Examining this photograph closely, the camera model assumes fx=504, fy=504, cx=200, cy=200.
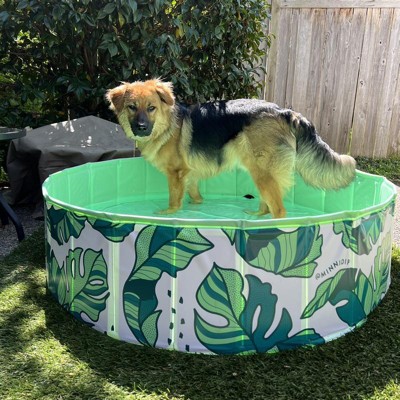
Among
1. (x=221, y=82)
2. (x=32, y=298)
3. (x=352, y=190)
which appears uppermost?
(x=221, y=82)

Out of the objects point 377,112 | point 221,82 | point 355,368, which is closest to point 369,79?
point 377,112

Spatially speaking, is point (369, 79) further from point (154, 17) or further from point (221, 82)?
point (154, 17)

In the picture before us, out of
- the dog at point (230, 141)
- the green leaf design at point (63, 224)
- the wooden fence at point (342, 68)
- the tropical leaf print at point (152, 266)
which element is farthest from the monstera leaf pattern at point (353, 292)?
the wooden fence at point (342, 68)

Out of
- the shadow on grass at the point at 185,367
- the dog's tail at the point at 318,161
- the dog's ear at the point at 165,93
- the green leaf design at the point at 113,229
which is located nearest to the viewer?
the shadow on grass at the point at 185,367

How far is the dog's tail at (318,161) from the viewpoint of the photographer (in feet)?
13.7

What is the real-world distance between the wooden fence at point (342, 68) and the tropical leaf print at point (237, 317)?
555cm

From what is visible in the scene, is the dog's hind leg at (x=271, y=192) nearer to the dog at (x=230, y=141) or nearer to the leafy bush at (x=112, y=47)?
the dog at (x=230, y=141)

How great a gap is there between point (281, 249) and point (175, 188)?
7.20 feet

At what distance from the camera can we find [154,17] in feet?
17.5

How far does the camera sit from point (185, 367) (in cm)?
281

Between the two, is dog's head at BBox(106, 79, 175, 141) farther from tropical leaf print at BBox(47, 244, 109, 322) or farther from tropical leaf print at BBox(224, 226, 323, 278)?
tropical leaf print at BBox(224, 226, 323, 278)

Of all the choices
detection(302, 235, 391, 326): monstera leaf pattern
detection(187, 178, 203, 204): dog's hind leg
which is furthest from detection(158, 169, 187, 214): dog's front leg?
detection(302, 235, 391, 326): monstera leaf pattern

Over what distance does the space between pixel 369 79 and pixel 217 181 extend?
3758mm

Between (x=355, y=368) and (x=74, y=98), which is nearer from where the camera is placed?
(x=355, y=368)
